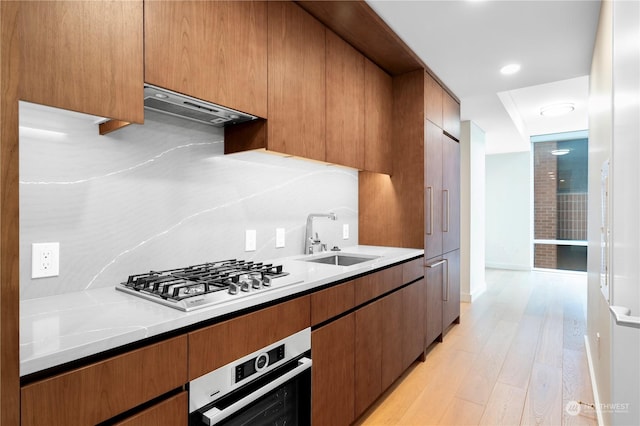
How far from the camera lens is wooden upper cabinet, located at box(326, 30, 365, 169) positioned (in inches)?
88.4

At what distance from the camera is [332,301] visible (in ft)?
5.75

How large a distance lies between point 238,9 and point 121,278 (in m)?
1.30

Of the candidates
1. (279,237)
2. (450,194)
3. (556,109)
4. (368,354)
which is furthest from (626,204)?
(556,109)

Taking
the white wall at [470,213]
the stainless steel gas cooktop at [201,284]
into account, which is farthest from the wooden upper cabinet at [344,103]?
the white wall at [470,213]

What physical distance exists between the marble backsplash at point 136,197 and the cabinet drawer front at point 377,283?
630 millimetres

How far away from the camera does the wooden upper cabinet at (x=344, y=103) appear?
7.37 ft

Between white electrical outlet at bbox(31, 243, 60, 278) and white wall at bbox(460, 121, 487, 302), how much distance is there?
4.77m

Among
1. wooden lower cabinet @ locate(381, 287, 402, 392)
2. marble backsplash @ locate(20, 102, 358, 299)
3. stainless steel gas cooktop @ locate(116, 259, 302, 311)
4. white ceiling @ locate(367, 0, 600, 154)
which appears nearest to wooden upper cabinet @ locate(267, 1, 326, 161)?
marble backsplash @ locate(20, 102, 358, 299)

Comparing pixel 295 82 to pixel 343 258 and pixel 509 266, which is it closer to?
pixel 343 258

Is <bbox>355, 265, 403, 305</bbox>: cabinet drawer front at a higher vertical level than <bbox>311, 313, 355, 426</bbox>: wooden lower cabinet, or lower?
higher

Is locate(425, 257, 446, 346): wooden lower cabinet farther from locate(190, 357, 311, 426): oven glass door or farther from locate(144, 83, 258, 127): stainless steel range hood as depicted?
locate(144, 83, 258, 127): stainless steel range hood

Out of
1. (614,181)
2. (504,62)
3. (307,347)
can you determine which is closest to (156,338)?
(307,347)

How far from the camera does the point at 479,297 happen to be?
5.20 m

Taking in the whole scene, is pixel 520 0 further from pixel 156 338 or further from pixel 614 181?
pixel 156 338
